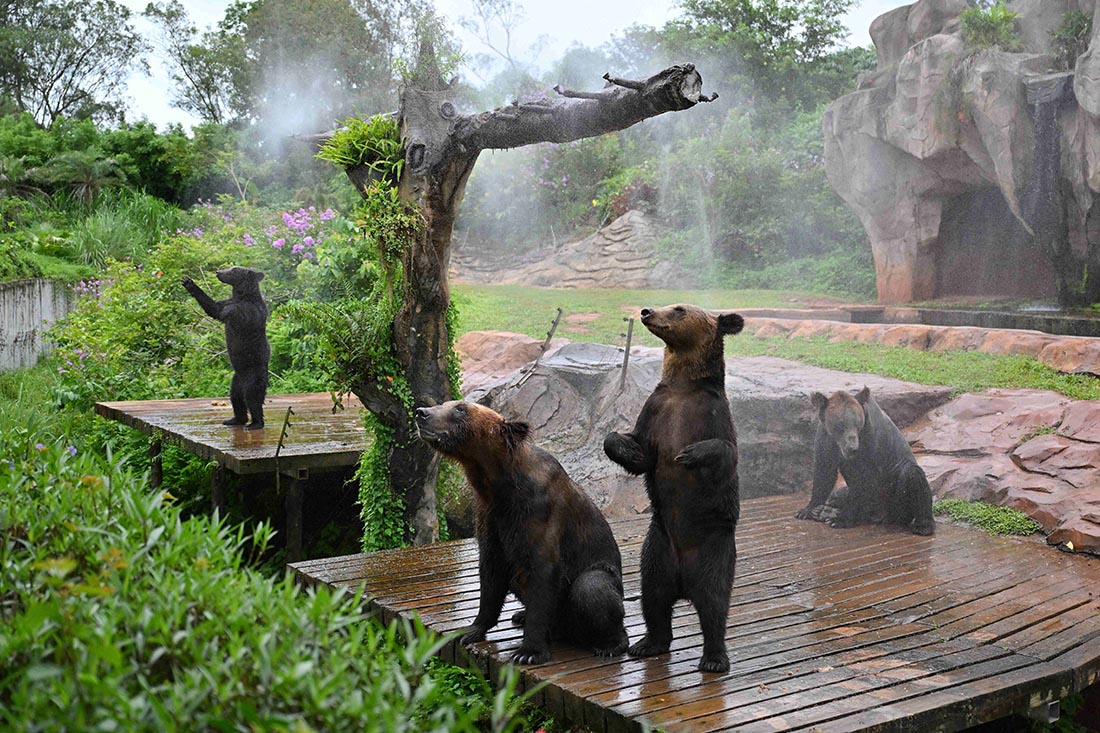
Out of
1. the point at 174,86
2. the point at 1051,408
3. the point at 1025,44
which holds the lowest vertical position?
the point at 1051,408

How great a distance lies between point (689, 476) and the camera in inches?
140

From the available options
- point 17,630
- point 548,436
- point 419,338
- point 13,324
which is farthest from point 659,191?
point 17,630

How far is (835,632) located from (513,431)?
5.02 ft

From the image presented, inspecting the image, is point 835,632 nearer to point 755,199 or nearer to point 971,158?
point 971,158

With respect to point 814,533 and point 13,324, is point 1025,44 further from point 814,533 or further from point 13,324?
point 13,324

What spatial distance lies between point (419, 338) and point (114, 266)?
6.83m

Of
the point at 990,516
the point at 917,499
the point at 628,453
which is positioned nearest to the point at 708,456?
the point at 628,453

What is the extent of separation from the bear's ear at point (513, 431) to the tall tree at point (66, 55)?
17.1 meters

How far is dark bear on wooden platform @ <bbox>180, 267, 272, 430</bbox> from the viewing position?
670 centimetres

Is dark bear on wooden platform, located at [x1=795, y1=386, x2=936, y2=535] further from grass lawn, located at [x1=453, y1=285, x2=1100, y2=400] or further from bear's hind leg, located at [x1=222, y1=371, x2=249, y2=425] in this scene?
bear's hind leg, located at [x1=222, y1=371, x2=249, y2=425]

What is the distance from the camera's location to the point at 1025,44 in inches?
358

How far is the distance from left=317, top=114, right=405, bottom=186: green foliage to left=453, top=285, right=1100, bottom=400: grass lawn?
318 cm

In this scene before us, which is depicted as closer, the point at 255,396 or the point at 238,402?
the point at 255,396

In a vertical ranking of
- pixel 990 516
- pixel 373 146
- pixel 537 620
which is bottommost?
pixel 990 516
